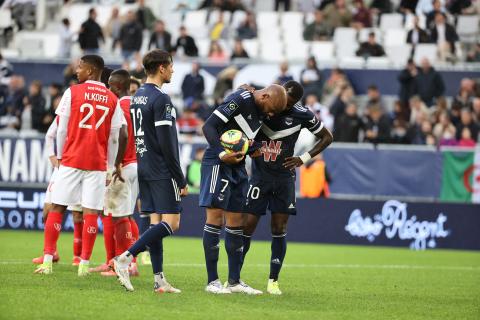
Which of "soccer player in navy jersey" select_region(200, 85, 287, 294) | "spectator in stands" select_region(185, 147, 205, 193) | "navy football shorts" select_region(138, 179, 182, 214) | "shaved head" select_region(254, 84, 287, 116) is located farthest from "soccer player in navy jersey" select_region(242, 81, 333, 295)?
"spectator in stands" select_region(185, 147, 205, 193)

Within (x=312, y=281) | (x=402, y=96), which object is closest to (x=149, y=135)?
(x=312, y=281)

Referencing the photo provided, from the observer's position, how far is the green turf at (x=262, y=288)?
9.48 m

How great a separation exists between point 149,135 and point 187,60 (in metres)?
16.7

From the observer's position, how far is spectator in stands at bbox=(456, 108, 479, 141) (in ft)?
77.3

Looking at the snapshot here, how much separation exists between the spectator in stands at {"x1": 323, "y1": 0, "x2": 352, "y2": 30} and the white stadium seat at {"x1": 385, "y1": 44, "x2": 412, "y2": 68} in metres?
1.72

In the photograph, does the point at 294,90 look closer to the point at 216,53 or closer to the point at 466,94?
the point at 466,94

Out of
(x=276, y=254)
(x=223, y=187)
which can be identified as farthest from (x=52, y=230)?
(x=276, y=254)

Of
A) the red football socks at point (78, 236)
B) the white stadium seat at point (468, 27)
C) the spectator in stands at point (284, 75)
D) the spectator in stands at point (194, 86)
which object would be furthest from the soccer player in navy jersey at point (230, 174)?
the white stadium seat at point (468, 27)

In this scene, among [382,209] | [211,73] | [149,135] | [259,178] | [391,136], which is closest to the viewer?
[149,135]

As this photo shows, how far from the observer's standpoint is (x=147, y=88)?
10.8 meters

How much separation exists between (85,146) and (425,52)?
17.0 meters

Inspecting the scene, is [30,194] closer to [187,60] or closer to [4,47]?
[187,60]

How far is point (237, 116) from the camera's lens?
1094 centimetres

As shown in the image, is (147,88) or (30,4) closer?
(147,88)
